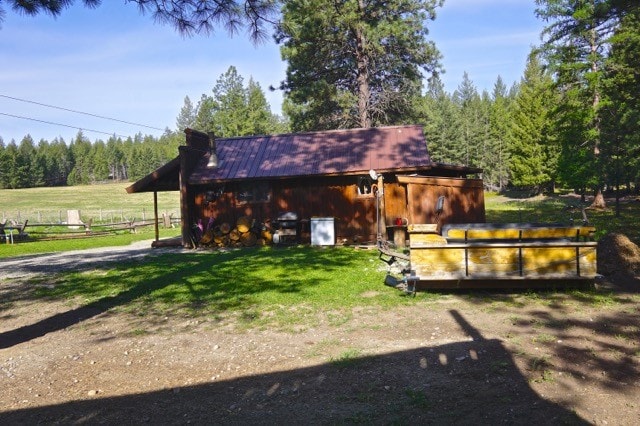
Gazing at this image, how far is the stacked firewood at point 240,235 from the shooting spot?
18.5 m

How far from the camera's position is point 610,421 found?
379 centimetres

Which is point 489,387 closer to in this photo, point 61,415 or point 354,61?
point 61,415

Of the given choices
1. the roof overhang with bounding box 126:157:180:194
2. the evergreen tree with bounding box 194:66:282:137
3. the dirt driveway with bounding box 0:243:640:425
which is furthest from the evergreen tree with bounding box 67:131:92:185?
the dirt driveway with bounding box 0:243:640:425

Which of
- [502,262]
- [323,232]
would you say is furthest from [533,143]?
[502,262]

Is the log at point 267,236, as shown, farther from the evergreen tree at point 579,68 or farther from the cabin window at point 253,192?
the evergreen tree at point 579,68

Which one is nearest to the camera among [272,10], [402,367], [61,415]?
[61,415]

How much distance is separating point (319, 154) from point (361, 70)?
1082cm

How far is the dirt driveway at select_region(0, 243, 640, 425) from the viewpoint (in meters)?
4.19

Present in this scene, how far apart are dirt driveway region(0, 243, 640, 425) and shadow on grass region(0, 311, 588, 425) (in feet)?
0.06

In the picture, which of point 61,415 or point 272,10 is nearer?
point 61,415

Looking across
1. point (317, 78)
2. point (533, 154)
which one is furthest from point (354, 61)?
point (533, 154)

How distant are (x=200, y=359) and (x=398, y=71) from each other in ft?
85.6

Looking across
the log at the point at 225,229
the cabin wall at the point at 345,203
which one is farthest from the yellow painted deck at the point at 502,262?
the log at the point at 225,229

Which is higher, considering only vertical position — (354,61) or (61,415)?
(354,61)
